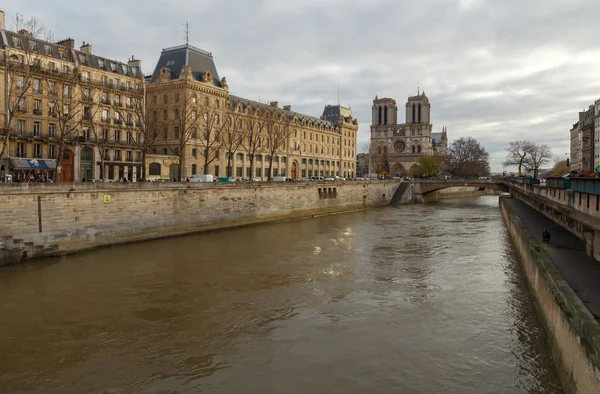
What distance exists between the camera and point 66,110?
135 feet

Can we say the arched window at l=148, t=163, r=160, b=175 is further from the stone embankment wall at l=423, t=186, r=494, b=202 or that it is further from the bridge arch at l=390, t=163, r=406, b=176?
the bridge arch at l=390, t=163, r=406, b=176

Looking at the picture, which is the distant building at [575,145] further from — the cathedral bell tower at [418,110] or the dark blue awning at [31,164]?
the dark blue awning at [31,164]

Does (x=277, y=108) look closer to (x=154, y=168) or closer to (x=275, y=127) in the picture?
(x=275, y=127)

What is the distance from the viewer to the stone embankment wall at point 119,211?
75.1 feet

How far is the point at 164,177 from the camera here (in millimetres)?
48625

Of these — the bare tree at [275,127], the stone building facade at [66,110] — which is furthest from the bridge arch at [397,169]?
the stone building facade at [66,110]

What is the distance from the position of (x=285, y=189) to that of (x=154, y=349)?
110 feet

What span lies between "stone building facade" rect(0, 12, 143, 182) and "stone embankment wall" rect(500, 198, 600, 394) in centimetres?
2972

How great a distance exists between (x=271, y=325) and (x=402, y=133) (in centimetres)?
12707

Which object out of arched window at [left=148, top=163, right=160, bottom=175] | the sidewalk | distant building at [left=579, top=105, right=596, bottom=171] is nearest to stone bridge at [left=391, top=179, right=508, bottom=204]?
distant building at [left=579, top=105, right=596, bottom=171]

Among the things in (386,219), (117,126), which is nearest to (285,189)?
(386,219)

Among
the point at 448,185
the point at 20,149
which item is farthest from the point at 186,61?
the point at 448,185

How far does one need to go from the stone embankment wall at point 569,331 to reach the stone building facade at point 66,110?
1170 inches

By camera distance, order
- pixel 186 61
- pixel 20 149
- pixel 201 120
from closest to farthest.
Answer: pixel 20 149, pixel 186 61, pixel 201 120
